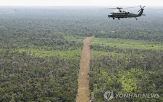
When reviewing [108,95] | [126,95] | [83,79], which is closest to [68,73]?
[83,79]

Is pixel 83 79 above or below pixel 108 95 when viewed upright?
below

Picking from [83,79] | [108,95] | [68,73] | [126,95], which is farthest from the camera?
[68,73]

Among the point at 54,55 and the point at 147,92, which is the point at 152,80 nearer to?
the point at 147,92

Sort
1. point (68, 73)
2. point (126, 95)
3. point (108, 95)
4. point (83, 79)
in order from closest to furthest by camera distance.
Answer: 1. point (126, 95)
2. point (108, 95)
3. point (83, 79)
4. point (68, 73)

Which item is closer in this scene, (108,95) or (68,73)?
(108,95)

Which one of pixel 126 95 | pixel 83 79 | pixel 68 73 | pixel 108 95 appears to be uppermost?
pixel 68 73

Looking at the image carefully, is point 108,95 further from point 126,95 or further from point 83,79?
point 83,79

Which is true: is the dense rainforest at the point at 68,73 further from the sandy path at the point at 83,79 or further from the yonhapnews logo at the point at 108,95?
the sandy path at the point at 83,79

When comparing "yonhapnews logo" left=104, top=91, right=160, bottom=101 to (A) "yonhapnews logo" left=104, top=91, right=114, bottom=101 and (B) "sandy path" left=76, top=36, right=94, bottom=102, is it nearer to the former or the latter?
(A) "yonhapnews logo" left=104, top=91, right=114, bottom=101

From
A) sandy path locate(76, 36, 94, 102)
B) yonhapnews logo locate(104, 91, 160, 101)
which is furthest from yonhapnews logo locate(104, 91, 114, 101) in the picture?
sandy path locate(76, 36, 94, 102)

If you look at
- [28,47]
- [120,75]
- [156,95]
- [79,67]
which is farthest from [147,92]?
[28,47]

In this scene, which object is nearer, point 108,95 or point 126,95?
point 126,95
